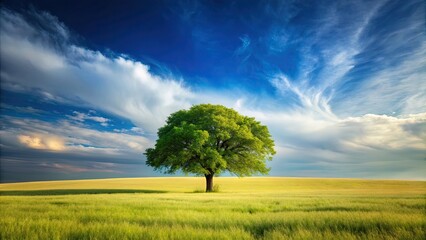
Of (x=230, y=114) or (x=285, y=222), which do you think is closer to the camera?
(x=285, y=222)

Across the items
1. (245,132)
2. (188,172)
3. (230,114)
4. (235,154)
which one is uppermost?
(230,114)

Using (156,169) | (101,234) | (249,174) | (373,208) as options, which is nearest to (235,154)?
(249,174)

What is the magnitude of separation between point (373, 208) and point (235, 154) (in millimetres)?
24950

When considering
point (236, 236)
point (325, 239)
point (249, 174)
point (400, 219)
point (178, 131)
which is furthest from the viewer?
point (249, 174)

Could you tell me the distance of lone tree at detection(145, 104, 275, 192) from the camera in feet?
110

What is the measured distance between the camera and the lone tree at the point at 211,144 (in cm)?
3366

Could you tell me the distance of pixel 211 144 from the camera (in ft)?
115

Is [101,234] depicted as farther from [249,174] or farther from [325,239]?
[249,174]

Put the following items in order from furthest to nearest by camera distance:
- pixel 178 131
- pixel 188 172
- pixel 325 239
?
pixel 188 172
pixel 178 131
pixel 325 239

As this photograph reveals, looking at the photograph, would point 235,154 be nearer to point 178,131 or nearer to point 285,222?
point 178,131

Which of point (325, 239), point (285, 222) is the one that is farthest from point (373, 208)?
point (325, 239)

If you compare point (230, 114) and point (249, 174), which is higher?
point (230, 114)

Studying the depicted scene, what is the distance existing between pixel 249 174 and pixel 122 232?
106 ft

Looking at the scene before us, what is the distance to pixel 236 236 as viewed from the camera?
612cm
